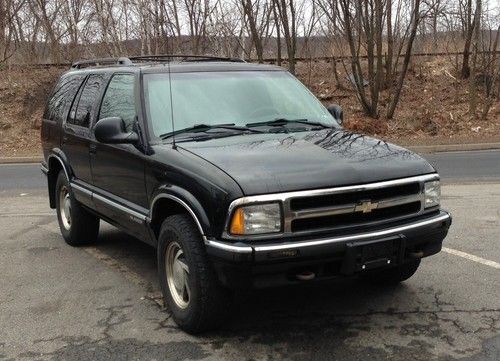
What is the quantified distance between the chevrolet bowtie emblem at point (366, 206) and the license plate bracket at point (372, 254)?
0.20 meters

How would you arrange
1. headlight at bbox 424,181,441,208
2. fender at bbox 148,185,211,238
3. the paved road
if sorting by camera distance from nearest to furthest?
fender at bbox 148,185,211,238 < headlight at bbox 424,181,441,208 < the paved road

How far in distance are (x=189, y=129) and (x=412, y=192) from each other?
172 centimetres

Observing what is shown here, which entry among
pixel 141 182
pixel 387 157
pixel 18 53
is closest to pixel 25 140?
pixel 18 53

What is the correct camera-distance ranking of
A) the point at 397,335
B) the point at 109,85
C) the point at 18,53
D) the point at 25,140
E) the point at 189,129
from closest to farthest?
the point at 397,335 → the point at 189,129 → the point at 109,85 → the point at 25,140 → the point at 18,53

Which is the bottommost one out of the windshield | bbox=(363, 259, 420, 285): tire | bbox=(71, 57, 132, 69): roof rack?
bbox=(363, 259, 420, 285): tire

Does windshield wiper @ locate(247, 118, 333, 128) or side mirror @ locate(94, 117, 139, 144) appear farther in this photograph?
windshield wiper @ locate(247, 118, 333, 128)

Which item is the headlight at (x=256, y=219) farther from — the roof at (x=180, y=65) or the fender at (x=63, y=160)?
the fender at (x=63, y=160)

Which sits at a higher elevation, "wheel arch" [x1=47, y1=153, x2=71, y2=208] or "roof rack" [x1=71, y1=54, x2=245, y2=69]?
"roof rack" [x1=71, y1=54, x2=245, y2=69]

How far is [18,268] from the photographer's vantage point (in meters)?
5.79

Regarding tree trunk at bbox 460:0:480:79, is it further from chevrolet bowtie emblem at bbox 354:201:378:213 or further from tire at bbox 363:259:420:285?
chevrolet bowtie emblem at bbox 354:201:378:213

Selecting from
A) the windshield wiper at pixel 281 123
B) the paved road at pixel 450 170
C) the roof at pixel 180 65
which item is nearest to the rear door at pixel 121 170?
the roof at pixel 180 65

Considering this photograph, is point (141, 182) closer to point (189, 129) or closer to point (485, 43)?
point (189, 129)

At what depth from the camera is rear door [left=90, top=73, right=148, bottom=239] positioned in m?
4.66

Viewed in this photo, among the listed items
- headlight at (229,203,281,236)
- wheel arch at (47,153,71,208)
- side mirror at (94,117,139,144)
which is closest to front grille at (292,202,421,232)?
headlight at (229,203,281,236)
